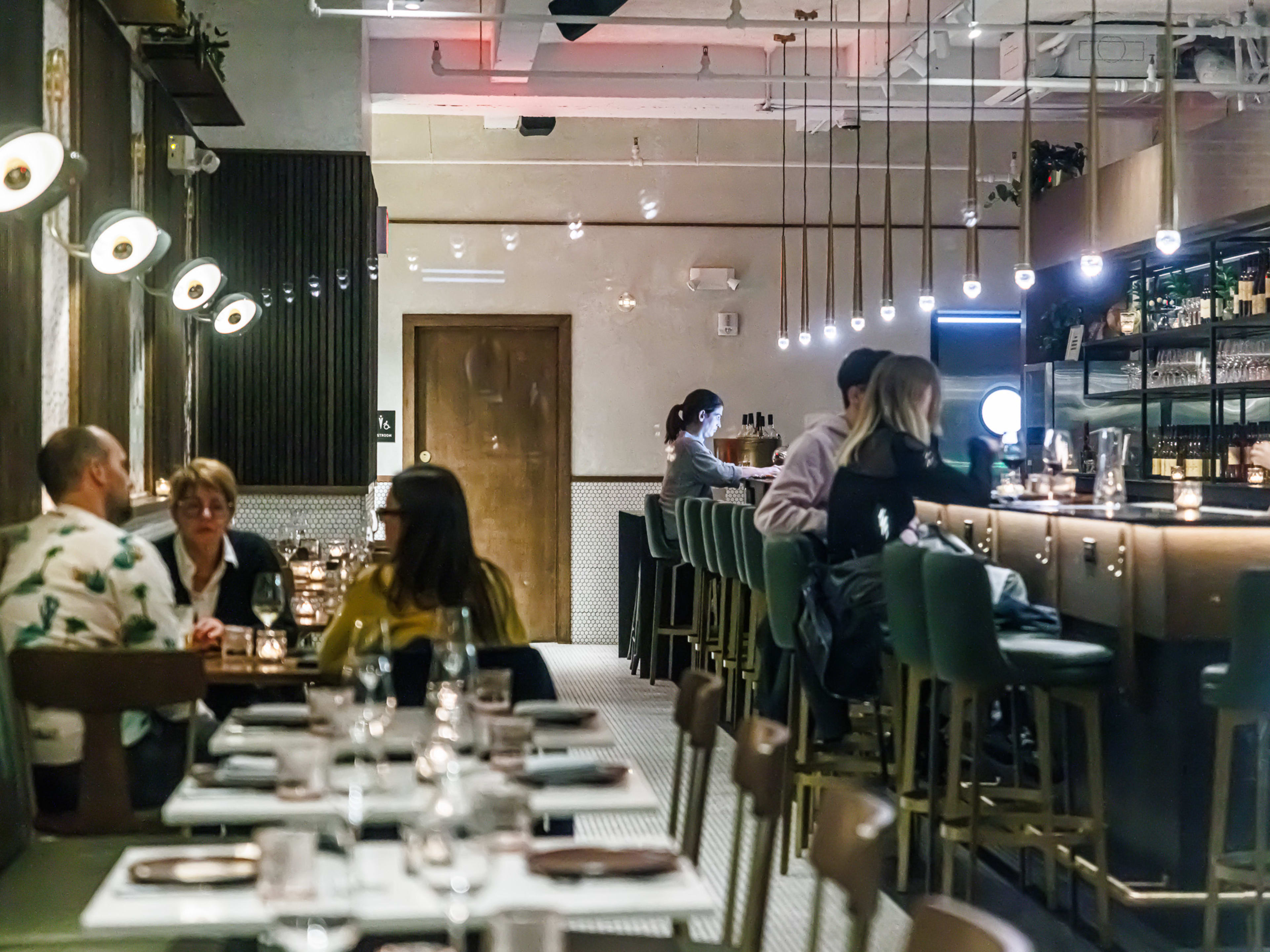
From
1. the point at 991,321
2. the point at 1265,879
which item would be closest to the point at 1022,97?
the point at 991,321

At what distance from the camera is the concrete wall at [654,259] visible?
12.4 meters

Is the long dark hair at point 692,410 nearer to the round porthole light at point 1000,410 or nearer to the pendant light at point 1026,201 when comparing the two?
the round porthole light at point 1000,410

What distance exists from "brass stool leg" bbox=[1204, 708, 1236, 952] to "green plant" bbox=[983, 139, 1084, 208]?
717cm

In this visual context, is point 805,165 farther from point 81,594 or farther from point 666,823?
point 81,594

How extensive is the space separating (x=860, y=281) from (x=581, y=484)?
14.6 feet

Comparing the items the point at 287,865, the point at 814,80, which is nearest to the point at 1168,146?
the point at 287,865

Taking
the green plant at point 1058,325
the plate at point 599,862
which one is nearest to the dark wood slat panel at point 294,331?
the green plant at point 1058,325

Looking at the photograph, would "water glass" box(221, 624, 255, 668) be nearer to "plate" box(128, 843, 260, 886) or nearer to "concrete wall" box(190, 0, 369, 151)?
"plate" box(128, 843, 260, 886)

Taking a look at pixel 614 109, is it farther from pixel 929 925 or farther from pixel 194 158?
pixel 929 925

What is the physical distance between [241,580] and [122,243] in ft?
4.34

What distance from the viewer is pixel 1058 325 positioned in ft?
35.6

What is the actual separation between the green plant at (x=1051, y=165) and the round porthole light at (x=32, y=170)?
24.8 feet

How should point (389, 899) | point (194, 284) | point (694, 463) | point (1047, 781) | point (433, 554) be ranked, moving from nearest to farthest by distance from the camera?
point (389, 899)
point (433, 554)
point (1047, 781)
point (194, 284)
point (694, 463)

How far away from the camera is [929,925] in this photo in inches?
67.1
